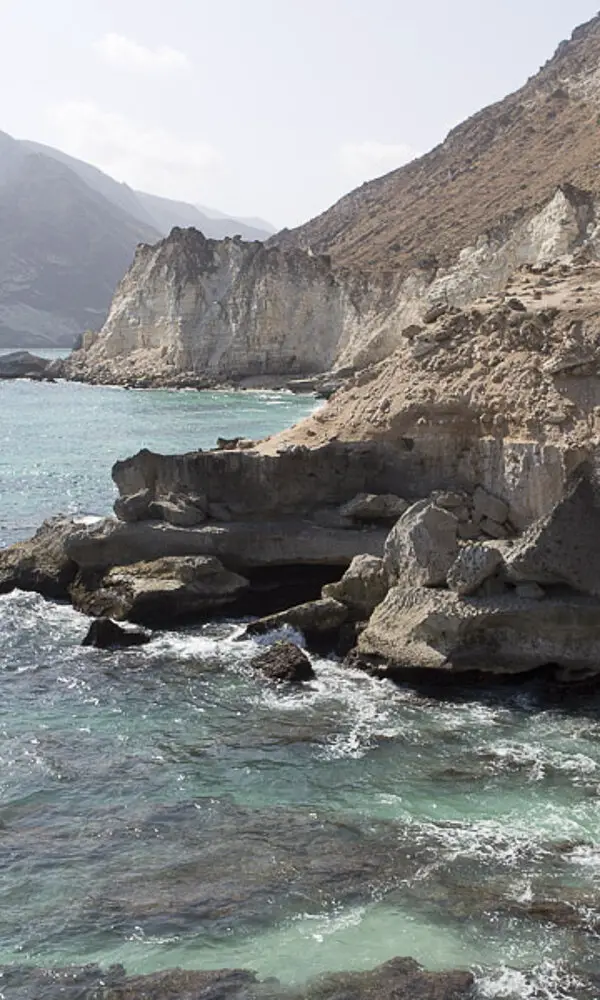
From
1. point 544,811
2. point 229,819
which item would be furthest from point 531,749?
point 229,819

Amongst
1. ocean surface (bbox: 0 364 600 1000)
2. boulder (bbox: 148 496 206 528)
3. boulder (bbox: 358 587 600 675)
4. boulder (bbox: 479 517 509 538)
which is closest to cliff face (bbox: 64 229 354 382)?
boulder (bbox: 148 496 206 528)

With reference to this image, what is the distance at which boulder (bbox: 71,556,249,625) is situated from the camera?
18.5 meters

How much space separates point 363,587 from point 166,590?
363 cm

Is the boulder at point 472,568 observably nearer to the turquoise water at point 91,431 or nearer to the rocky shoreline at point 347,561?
the rocky shoreline at point 347,561

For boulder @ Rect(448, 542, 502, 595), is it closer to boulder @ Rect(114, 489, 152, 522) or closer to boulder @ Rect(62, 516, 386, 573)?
boulder @ Rect(62, 516, 386, 573)

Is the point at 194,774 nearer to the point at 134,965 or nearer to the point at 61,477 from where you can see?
the point at 134,965

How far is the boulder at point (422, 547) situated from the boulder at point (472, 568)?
466mm

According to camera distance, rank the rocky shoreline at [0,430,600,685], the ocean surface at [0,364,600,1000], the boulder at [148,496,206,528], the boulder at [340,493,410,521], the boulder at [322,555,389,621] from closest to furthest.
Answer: the ocean surface at [0,364,600,1000], the rocky shoreline at [0,430,600,685], the boulder at [322,555,389,621], the boulder at [340,493,410,521], the boulder at [148,496,206,528]

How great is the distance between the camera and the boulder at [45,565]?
20.6 metres

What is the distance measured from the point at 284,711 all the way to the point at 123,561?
6.59m

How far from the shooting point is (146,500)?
20375 mm

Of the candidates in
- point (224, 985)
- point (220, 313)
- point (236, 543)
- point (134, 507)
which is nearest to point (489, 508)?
point (236, 543)

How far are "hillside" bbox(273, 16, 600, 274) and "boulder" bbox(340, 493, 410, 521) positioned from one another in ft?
174

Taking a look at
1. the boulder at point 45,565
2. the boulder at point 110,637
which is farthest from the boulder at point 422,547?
the boulder at point 45,565
